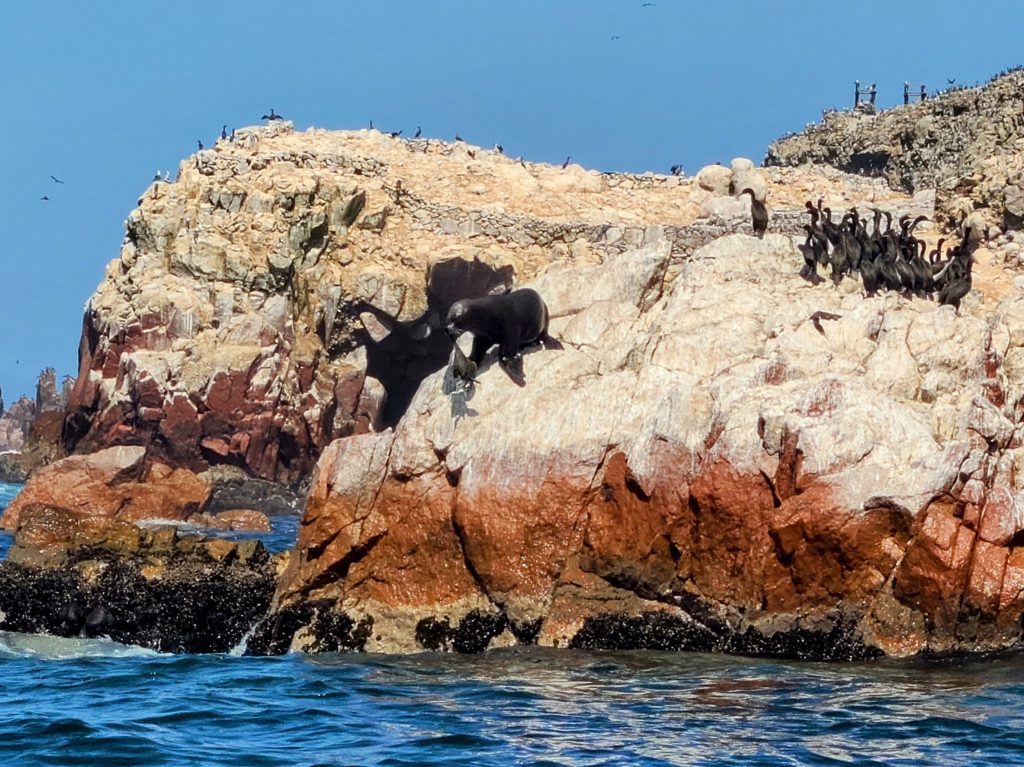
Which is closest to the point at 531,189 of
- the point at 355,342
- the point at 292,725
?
the point at 355,342

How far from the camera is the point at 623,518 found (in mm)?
19031

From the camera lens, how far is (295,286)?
51.5 meters

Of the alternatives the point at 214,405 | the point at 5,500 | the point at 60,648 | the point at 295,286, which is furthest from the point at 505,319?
the point at 5,500

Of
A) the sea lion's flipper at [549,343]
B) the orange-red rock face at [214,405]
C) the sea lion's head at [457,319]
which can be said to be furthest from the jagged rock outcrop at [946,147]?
the orange-red rock face at [214,405]

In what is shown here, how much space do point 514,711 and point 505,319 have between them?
22.3ft

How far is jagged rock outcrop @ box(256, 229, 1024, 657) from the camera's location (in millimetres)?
18172

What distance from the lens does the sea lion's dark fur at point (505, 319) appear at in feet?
69.1

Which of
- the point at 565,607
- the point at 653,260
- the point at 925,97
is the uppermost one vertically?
the point at 925,97

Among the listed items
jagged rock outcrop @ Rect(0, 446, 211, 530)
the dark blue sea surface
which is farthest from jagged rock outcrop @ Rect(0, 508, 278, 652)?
jagged rock outcrop @ Rect(0, 446, 211, 530)

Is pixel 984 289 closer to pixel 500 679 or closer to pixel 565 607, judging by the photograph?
pixel 565 607

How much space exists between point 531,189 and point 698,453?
1422 inches

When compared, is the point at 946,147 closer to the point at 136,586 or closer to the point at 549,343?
the point at 549,343

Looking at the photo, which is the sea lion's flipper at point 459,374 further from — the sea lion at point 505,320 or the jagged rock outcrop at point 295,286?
the jagged rock outcrop at point 295,286

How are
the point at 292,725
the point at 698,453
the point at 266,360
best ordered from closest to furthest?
the point at 292,725
the point at 698,453
the point at 266,360
